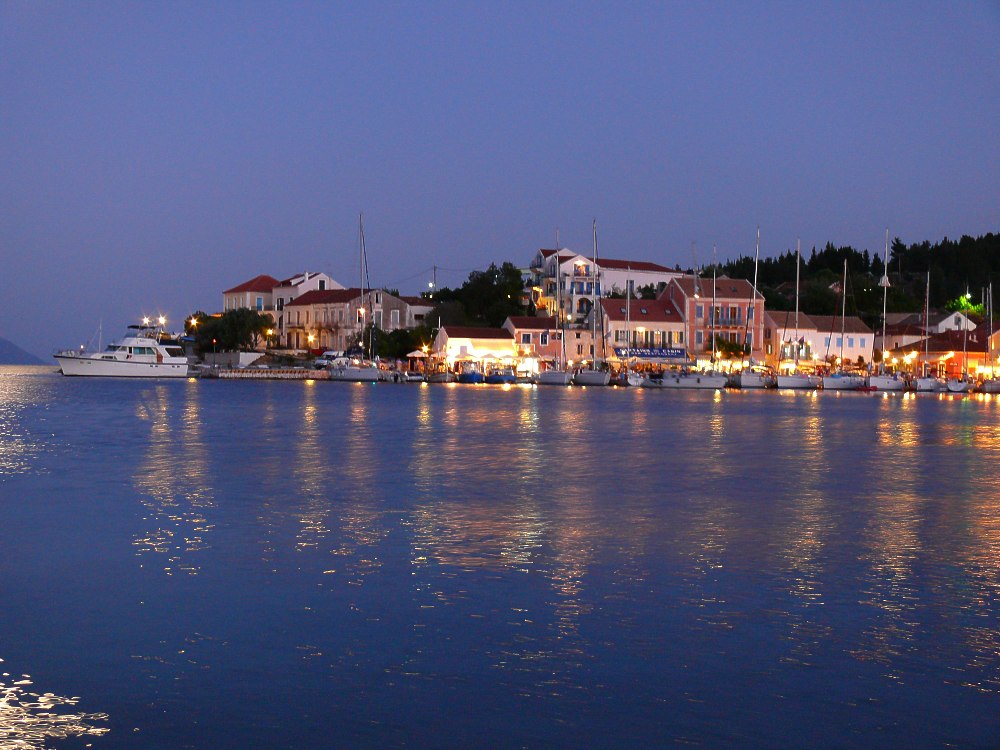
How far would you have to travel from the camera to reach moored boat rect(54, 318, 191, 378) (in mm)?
93438

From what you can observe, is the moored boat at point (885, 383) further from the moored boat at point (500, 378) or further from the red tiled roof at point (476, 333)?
the red tiled roof at point (476, 333)

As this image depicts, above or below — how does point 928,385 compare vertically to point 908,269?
below

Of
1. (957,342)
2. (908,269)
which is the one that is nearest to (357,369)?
(957,342)

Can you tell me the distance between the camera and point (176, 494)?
21.1 m

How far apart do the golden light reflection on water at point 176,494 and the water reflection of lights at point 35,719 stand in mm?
4667

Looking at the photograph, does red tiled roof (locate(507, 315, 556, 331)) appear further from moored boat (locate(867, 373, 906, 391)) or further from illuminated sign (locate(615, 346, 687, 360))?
moored boat (locate(867, 373, 906, 391))

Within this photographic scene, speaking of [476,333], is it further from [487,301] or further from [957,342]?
[957,342]

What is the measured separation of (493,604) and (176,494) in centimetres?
1102

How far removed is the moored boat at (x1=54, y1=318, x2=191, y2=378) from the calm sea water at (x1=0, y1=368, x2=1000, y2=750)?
67.2m

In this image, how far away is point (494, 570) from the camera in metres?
13.9

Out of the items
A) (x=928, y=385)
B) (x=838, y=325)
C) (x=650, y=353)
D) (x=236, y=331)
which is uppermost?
(x=838, y=325)

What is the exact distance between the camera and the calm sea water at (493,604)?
335 inches

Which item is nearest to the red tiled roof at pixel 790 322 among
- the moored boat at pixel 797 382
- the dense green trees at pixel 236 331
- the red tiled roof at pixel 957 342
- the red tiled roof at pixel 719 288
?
the red tiled roof at pixel 719 288

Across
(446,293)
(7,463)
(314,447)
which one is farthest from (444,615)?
(446,293)
